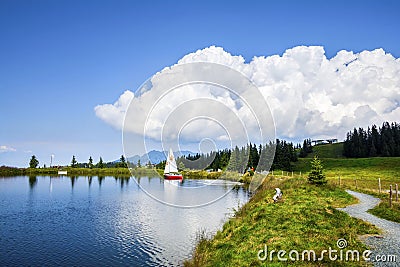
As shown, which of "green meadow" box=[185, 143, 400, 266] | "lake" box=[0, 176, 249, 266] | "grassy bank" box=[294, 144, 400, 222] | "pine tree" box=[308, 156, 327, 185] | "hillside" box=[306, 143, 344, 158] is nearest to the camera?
"green meadow" box=[185, 143, 400, 266]

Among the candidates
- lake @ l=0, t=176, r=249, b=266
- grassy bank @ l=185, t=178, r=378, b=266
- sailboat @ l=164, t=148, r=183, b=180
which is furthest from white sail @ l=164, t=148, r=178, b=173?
grassy bank @ l=185, t=178, r=378, b=266

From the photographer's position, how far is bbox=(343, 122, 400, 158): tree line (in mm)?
127444

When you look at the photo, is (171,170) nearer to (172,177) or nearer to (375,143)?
(172,177)

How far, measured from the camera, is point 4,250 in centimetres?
2223

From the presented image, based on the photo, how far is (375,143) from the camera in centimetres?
13475

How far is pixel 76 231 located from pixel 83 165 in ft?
498

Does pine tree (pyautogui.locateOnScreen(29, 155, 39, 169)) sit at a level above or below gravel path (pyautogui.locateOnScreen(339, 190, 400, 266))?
above

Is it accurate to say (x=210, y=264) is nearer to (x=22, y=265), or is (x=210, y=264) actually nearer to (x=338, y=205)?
(x=22, y=265)

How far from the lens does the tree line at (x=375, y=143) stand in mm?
127444

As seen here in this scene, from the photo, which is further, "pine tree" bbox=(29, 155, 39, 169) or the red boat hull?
"pine tree" bbox=(29, 155, 39, 169)

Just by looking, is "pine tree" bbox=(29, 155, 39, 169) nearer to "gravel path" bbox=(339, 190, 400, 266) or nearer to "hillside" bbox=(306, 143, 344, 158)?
"hillside" bbox=(306, 143, 344, 158)

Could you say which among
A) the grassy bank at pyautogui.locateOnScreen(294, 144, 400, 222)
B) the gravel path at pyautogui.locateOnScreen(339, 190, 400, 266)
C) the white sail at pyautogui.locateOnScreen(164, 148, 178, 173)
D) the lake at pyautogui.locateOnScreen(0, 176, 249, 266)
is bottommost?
the lake at pyautogui.locateOnScreen(0, 176, 249, 266)

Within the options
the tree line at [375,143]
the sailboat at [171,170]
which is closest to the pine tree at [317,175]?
the sailboat at [171,170]

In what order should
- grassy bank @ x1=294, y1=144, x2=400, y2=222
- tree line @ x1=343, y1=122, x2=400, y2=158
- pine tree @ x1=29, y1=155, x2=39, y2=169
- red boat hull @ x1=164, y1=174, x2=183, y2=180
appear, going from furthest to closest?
pine tree @ x1=29, y1=155, x2=39, y2=169
tree line @ x1=343, y1=122, x2=400, y2=158
red boat hull @ x1=164, y1=174, x2=183, y2=180
grassy bank @ x1=294, y1=144, x2=400, y2=222
